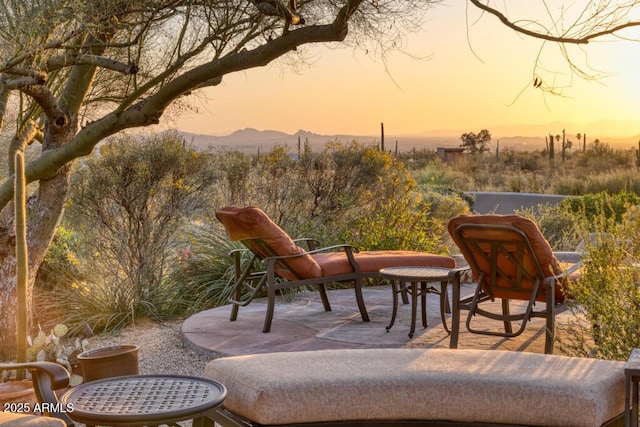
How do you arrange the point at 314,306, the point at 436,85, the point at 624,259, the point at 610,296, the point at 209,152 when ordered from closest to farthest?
the point at 610,296, the point at 624,259, the point at 314,306, the point at 209,152, the point at 436,85

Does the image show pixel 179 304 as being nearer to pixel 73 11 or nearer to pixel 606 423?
pixel 73 11

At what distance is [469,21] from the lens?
5559 millimetres

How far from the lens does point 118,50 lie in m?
7.49

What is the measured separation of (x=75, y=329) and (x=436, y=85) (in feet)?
23.9

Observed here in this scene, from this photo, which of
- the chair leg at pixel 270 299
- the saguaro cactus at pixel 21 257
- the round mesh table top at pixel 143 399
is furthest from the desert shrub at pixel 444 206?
the round mesh table top at pixel 143 399

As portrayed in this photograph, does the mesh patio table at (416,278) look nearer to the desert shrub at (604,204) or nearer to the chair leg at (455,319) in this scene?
the chair leg at (455,319)

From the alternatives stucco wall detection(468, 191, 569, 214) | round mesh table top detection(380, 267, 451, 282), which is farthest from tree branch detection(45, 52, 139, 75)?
stucco wall detection(468, 191, 569, 214)

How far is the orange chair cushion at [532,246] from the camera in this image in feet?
17.2

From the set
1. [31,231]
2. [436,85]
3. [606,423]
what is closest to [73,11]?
[31,231]

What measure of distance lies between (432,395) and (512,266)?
2.74 meters

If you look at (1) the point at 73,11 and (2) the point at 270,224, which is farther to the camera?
(2) the point at 270,224

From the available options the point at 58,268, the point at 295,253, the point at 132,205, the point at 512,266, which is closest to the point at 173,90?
the point at 295,253

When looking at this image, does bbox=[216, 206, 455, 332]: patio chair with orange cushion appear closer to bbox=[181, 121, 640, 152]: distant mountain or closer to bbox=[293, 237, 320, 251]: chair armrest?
bbox=[293, 237, 320, 251]: chair armrest

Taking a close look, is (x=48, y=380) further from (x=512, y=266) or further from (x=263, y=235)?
(x=512, y=266)
